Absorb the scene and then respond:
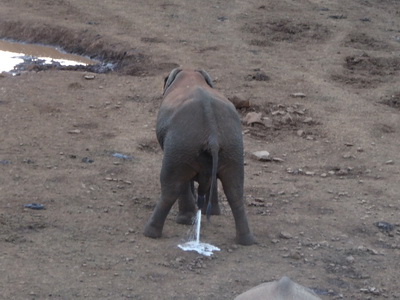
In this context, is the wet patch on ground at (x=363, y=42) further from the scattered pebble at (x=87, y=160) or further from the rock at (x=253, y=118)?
the scattered pebble at (x=87, y=160)

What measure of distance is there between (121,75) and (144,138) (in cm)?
266

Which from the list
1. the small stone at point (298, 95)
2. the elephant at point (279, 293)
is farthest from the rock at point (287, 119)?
the elephant at point (279, 293)

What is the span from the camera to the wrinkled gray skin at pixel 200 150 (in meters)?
6.04

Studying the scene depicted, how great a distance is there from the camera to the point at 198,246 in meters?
6.29

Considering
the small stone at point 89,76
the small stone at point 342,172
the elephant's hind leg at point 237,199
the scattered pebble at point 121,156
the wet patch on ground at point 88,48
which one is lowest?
the wet patch on ground at point 88,48

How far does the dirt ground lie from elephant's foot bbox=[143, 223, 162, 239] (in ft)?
0.23

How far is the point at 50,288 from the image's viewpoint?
17.9ft

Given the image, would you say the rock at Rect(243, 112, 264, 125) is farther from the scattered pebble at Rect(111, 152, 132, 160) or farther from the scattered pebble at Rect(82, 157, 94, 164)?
the scattered pebble at Rect(82, 157, 94, 164)

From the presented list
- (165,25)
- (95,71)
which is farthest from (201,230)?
(165,25)

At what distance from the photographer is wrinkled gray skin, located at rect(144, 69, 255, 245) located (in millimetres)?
6043

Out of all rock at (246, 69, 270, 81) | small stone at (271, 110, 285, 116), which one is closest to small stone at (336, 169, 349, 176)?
small stone at (271, 110, 285, 116)

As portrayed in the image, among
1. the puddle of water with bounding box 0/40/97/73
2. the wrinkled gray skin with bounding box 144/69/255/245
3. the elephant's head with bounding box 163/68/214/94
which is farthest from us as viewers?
the puddle of water with bounding box 0/40/97/73

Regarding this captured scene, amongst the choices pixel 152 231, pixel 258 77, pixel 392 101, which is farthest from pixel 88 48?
pixel 152 231

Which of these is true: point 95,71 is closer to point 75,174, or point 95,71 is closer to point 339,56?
point 339,56
